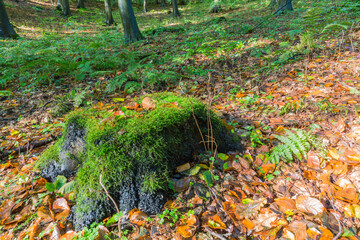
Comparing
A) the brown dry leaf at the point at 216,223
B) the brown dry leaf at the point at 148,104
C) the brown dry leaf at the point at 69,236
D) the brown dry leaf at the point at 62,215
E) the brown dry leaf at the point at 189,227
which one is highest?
the brown dry leaf at the point at 148,104

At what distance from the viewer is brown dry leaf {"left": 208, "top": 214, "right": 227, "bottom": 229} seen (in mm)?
1542

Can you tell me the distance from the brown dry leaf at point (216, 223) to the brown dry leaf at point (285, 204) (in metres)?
0.56

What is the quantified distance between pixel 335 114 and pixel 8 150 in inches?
194

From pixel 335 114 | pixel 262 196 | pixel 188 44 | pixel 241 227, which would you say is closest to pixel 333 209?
pixel 262 196

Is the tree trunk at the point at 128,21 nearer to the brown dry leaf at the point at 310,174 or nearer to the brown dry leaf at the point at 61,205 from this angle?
the brown dry leaf at the point at 61,205

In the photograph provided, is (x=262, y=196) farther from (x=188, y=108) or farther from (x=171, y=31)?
(x=171, y=31)

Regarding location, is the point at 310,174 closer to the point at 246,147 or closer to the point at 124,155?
the point at 246,147

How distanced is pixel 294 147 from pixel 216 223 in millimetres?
1272

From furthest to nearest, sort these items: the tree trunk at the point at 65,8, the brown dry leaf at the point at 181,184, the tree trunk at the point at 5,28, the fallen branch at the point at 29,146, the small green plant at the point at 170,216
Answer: the tree trunk at the point at 65,8 → the tree trunk at the point at 5,28 → the fallen branch at the point at 29,146 → the brown dry leaf at the point at 181,184 → the small green plant at the point at 170,216

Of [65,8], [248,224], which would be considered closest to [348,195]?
[248,224]

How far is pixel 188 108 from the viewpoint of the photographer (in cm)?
226

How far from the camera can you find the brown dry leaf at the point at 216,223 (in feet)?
5.06

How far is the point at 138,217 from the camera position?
5.48ft

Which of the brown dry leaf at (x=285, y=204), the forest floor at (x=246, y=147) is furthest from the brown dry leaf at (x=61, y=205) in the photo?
the brown dry leaf at (x=285, y=204)
